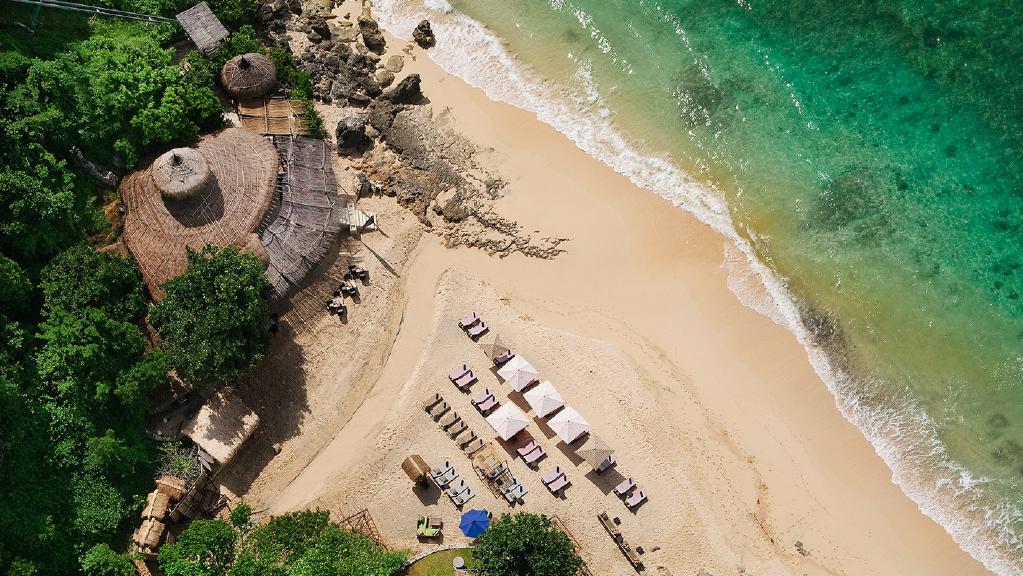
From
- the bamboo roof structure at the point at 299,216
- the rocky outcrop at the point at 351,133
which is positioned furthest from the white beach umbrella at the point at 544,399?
the rocky outcrop at the point at 351,133

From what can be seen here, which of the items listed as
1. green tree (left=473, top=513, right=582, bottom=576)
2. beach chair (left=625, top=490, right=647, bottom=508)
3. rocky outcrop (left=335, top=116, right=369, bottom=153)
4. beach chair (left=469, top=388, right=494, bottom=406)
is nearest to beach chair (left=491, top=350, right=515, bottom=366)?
beach chair (left=469, top=388, right=494, bottom=406)

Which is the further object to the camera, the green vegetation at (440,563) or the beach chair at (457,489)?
the beach chair at (457,489)

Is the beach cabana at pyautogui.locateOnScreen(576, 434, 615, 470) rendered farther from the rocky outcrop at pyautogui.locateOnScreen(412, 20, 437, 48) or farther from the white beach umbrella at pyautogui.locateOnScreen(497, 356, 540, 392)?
the rocky outcrop at pyautogui.locateOnScreen(412, 20, 437, 48)

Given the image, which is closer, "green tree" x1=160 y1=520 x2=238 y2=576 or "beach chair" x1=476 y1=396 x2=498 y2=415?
"green tree" x1=160 y1=520 x2=238 y2=576

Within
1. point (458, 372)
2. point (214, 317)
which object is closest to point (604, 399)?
point (458, 372)

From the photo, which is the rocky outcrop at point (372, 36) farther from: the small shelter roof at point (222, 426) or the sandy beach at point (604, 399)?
the small shelter roof at point (222, 426)

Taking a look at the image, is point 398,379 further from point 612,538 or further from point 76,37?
point 76,37
